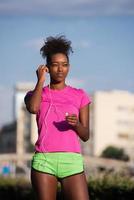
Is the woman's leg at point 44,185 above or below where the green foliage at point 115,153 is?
below

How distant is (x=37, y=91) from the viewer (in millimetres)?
5754

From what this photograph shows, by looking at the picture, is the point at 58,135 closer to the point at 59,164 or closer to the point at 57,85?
the point at 59,164

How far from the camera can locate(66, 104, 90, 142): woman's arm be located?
5480mm

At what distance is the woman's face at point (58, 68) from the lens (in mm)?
5781

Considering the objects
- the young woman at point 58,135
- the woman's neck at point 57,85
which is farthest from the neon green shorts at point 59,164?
the woman's neck at point 57,85

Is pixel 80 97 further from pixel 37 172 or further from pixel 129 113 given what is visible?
pixel 129 113

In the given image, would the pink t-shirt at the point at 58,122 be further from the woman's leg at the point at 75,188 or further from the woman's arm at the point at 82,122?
the woman's leg at the point at 75,188

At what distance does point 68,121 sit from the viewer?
5480 mm

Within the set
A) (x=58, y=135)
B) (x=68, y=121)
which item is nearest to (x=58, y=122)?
(x=58, y=135)

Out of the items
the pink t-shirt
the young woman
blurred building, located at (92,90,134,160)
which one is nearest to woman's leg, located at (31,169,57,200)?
the young woman

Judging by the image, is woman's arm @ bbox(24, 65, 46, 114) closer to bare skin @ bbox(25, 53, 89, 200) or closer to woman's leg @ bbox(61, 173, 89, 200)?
bare skin @ bbox(25, 53, 89, 200)

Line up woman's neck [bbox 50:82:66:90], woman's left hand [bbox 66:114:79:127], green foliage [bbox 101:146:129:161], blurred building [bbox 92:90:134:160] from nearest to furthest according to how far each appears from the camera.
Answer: woman's left hand [bbox 66:114:79:127] → woman's neck [bbox 50:82:66:90] → green foliage [bbox 101:146:129:161] → blurred building [bbox 92:90:134:160]

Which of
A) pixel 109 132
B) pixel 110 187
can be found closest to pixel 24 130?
pixel 109 132

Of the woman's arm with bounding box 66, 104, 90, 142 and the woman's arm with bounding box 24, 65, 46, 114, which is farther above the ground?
the woman's arm with bounding box 24, 65, 46, 114
